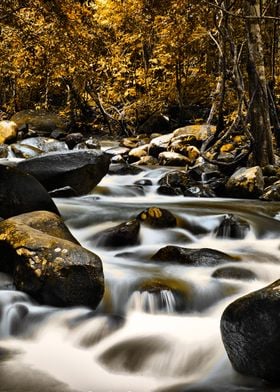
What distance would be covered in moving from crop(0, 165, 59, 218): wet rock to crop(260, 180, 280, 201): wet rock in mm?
4310

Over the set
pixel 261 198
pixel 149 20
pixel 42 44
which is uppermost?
pixel 149 20

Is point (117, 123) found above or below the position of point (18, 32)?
below

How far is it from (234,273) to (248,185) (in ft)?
13.5

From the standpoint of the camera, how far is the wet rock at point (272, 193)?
8.26 m

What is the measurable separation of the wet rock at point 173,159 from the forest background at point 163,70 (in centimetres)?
133

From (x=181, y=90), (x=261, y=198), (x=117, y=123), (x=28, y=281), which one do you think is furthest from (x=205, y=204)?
(x=117, y=123)

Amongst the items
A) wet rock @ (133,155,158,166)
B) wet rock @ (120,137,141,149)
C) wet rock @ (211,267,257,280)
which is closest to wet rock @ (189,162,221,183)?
wet rock @ (133,155,158,166)

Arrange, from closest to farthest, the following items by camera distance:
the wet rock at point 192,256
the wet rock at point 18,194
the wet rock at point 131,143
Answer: the wet rock at point 192,256
the wet rock at point 18,194
the wet rock at point 131,143

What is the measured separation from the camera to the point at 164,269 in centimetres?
490

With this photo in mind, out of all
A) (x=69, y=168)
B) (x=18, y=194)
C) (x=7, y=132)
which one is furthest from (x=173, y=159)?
(x=18, y=194)

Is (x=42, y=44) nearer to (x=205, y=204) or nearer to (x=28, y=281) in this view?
(x=205, y=204)

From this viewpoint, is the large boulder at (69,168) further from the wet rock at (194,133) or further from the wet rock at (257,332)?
the wet rock at (257,332)

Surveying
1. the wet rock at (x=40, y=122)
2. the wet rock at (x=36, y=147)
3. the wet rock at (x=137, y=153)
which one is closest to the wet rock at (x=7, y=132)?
the wet rock at (x=36, y=147)

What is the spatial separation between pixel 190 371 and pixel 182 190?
6289 mm
